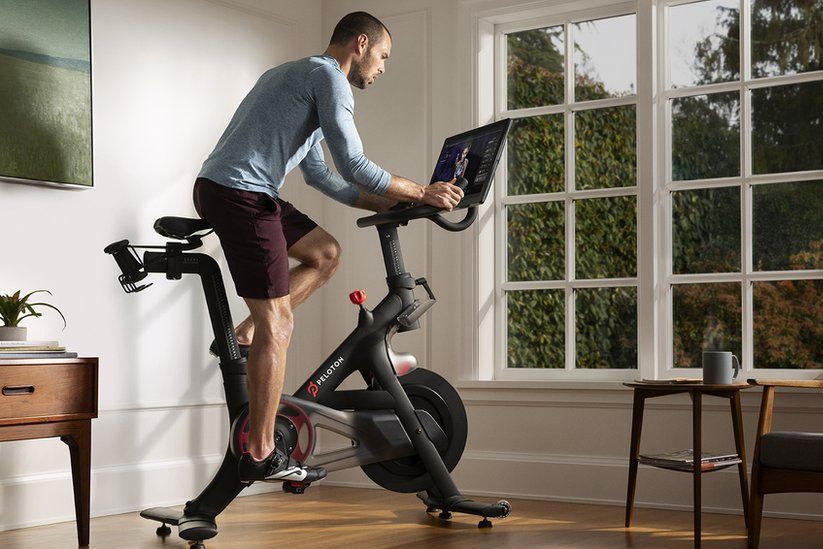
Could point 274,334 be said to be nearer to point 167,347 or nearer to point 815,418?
point 167,347

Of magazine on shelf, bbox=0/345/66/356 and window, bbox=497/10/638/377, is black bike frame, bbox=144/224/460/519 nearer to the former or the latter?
magazine on shelf, bbox=0/345/66/356

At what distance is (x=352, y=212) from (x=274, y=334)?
194 cm

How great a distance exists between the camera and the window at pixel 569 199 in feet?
13.9

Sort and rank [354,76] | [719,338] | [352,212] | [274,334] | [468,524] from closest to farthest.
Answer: [274,334]
[354,76]
[468,524]
[719,338]
[352,212]

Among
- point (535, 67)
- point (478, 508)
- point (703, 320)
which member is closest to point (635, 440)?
point (478, 508)

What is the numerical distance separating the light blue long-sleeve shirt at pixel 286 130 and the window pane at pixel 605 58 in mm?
1608

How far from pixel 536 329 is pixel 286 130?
1769 mm

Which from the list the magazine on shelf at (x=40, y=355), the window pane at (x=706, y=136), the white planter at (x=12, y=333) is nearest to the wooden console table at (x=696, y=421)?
the window pane at (x=706, y=136)

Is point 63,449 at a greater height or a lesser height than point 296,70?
lesser

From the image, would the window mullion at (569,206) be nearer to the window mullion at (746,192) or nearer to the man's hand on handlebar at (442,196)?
the window mullion at (746,192)

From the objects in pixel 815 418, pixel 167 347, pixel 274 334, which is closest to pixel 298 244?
pixel 274 334

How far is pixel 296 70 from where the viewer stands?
3.02 meters

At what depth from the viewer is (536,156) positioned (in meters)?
4.45

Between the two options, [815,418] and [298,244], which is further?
[815,418]
